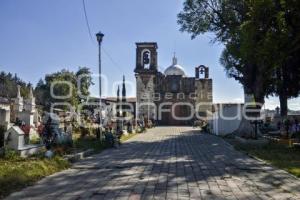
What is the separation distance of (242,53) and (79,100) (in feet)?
152

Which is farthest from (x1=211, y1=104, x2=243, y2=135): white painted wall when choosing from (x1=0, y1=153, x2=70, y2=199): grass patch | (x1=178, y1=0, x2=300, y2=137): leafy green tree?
(x1=0, y1=153, x2=70, y2=199): grass patch

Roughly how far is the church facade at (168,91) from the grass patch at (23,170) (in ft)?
189

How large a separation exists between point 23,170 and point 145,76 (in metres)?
62.3

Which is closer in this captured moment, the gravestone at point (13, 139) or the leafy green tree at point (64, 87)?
the gravestone at point (13, 139)

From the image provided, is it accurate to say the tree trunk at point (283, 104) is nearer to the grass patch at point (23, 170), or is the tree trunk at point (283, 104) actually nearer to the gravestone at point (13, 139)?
the gravestone at point (13, 139)

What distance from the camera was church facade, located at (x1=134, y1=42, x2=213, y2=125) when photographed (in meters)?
71.8

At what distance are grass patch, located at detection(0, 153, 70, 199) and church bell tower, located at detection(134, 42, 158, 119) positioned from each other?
185ft

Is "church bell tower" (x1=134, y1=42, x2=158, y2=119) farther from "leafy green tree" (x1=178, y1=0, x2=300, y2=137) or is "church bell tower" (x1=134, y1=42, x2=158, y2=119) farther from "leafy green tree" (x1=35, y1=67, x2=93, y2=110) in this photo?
"leafy green tree" (x1=178, y1=0, x2=300, y2=137)

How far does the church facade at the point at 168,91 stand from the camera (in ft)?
235

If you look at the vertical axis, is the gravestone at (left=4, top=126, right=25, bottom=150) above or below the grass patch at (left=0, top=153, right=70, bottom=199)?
above

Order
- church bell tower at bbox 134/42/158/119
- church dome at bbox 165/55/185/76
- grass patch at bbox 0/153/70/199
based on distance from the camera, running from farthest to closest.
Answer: church dome at bbox 165/55/185/76
church bell tower at bbox 134/42/158/119
grass patch at bbox 0/153/70/199

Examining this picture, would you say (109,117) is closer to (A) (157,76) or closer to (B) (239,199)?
(B) (239,199)

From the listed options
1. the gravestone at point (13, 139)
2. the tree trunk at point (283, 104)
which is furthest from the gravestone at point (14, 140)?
the tree trunk at point (283, 104)

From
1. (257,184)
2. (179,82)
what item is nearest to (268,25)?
(257,184)
